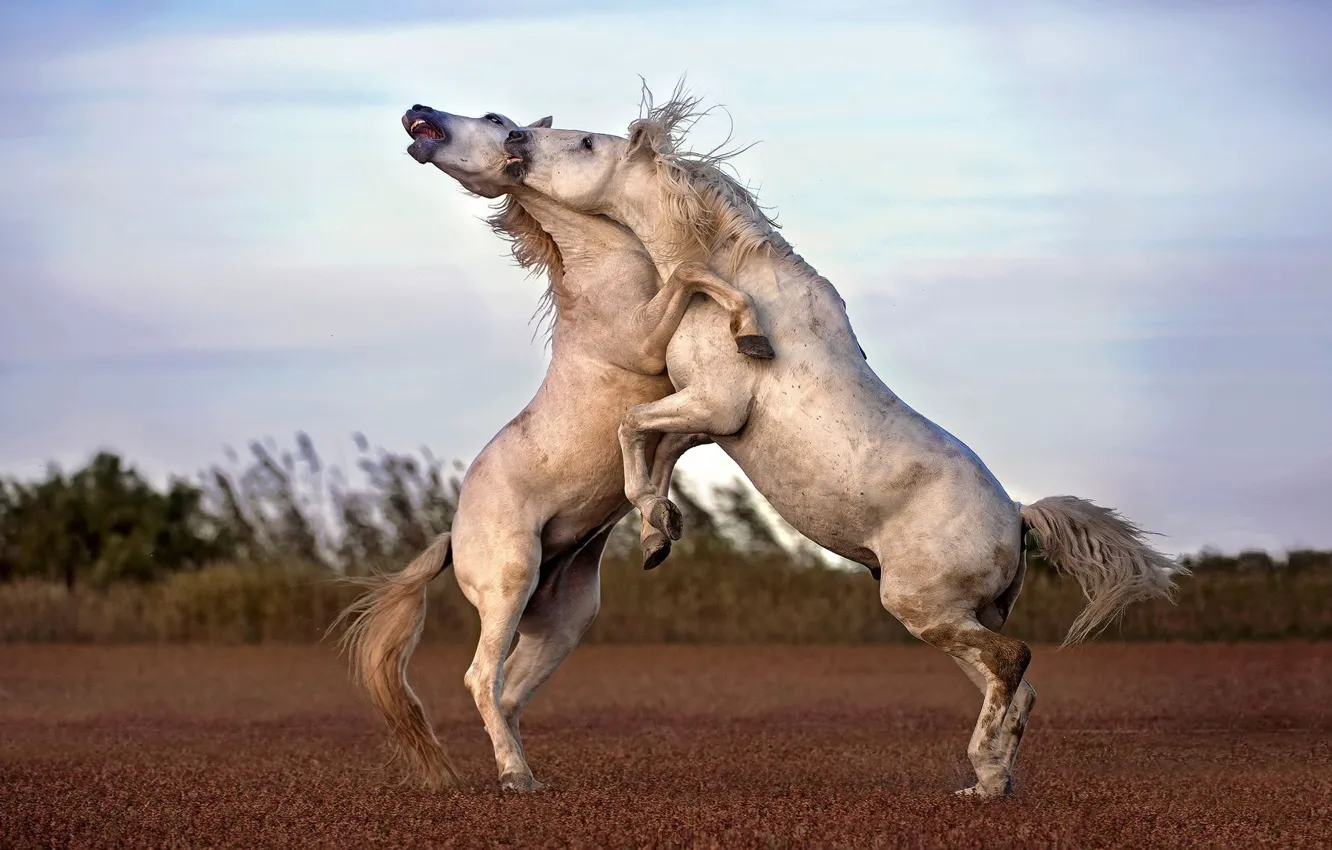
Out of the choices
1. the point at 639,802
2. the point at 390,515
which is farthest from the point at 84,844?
the point at 390,515

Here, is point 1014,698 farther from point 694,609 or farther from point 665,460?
point 694,609

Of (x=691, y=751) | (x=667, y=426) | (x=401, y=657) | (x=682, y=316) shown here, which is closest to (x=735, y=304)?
(x=682, y=316)

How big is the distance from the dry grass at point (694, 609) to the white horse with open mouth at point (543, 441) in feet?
30.4

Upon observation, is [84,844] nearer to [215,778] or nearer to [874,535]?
[215,778]

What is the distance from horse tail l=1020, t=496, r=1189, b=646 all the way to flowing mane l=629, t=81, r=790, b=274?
1666mm

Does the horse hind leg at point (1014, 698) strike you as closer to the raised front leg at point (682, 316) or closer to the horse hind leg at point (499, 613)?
the raised front leg at point (682, 316)

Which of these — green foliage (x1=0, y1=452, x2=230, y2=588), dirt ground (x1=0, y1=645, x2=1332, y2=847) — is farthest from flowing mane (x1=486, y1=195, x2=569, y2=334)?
green foliage (x1=0, y1=452, x2=230, y2=588)

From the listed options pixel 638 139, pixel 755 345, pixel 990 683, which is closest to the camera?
pixel 990 683

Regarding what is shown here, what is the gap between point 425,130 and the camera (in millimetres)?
7785

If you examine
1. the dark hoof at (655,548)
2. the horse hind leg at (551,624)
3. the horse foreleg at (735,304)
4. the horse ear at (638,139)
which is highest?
the horse ear at (638,139)

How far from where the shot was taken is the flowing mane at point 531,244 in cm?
805

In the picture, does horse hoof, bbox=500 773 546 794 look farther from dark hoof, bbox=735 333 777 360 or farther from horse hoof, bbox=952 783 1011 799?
dark hoof, bbox=735 333 777 360

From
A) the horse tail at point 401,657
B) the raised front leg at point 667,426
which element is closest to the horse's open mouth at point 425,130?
the raised front leg at point 667,426

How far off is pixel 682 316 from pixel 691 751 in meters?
3.38
